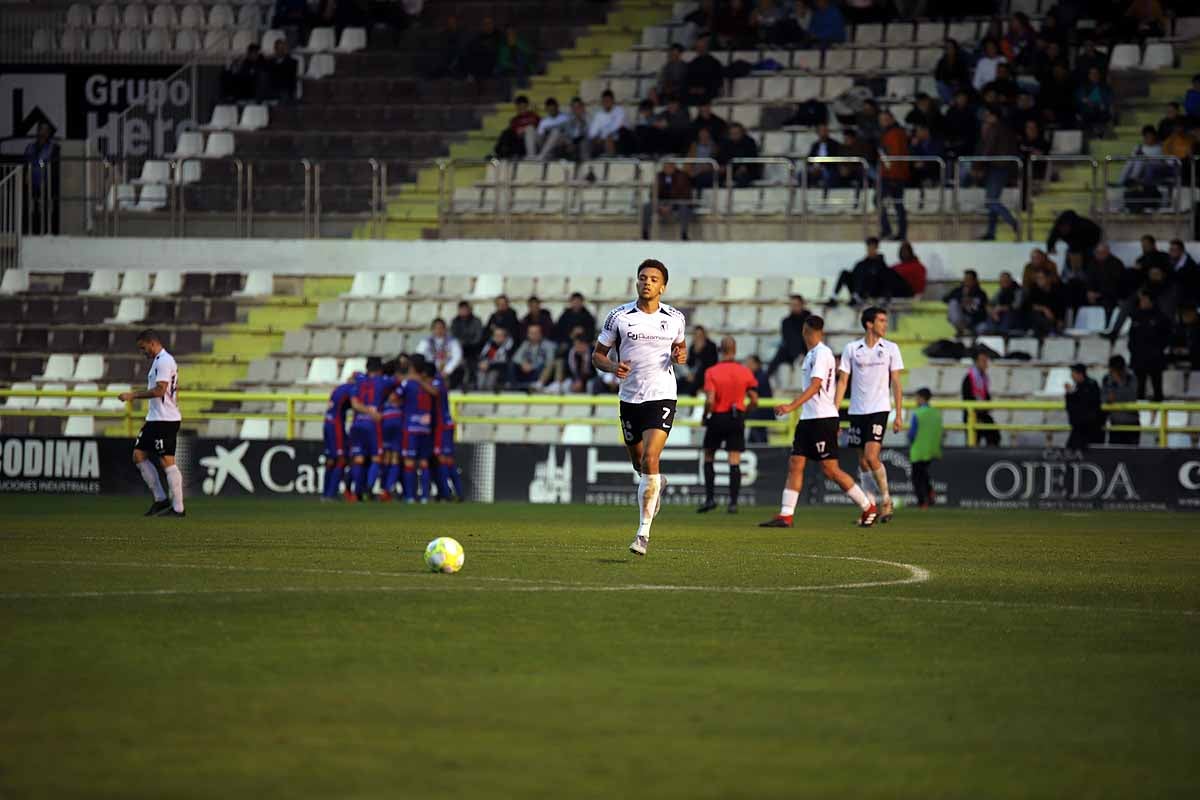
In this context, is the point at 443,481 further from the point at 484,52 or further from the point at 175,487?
the point at 484,52

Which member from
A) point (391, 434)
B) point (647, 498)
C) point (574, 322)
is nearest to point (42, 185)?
point (391, 434)

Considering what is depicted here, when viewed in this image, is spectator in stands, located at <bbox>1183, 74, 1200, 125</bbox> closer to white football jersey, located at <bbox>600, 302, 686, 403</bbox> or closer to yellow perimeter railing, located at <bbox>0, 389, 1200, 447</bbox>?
yellow perimeter railing, located at <bbox>0, 389, 1200, 447</bbox>

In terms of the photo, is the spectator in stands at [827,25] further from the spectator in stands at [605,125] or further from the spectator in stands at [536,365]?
the spectator in stands at [536,365]

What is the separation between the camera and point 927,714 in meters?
7.54

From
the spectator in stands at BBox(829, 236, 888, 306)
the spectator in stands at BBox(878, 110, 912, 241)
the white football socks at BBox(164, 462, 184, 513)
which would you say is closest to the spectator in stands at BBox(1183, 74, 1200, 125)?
the spectator in stands at BBox(878, 110, 912, 241)

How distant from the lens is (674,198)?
3322 centimetres

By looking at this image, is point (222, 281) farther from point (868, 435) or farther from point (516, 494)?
point (868, 435)

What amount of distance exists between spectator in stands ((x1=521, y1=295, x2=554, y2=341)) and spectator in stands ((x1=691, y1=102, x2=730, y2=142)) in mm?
4863

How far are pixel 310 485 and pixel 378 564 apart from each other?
15.8 meters

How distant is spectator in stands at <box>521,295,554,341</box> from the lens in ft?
101

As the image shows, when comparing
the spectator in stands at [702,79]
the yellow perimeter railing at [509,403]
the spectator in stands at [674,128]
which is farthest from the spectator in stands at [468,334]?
the spectator in stands at [702,79]

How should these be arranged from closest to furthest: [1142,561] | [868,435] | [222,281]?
[1142,561] → [868,435] → [222,281]

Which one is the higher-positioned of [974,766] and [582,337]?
[582,337]

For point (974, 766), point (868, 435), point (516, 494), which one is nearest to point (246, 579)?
point (974, 766)
